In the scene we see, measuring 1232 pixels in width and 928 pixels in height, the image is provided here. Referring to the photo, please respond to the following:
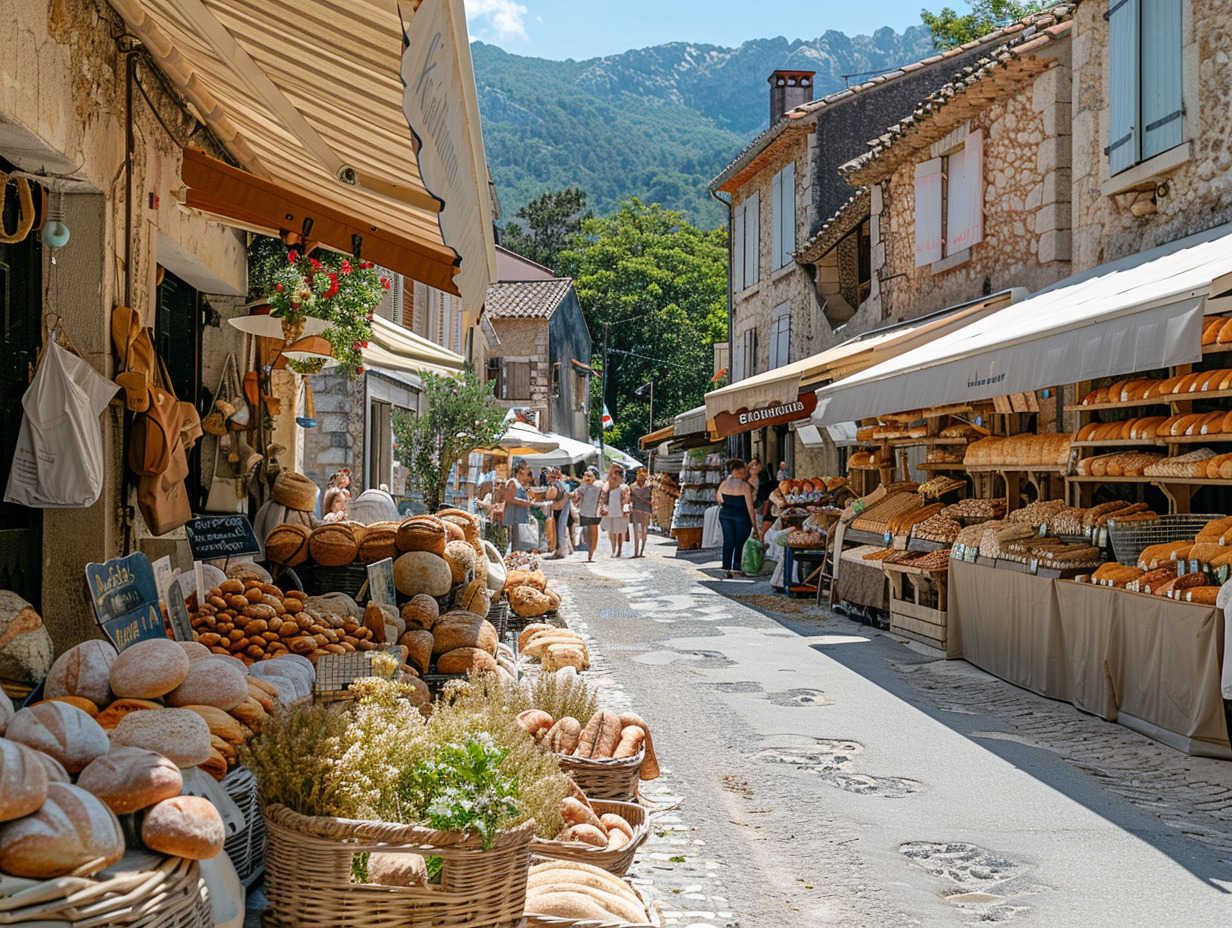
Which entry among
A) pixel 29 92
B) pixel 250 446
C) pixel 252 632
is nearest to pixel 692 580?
pixel 250 446

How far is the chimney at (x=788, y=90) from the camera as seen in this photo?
2795cm

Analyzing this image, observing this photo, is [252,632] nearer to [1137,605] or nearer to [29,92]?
[29,92]

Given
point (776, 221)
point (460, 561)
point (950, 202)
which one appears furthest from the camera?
point (776, 221)

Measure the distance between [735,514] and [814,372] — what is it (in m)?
5.08

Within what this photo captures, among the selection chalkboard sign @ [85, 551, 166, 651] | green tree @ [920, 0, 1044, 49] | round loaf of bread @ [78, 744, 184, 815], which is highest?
green tree @ [920, 0, 1044, 49]

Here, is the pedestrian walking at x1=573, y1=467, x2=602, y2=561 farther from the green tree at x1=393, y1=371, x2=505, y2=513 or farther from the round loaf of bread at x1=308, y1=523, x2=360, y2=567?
the round loaf of bread at x1=308, y1=523, x2=360, y2=567

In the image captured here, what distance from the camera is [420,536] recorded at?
22.5 ft

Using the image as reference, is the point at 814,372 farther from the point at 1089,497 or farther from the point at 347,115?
the point at 347,115

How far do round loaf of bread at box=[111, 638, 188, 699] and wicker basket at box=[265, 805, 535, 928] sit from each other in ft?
2.74

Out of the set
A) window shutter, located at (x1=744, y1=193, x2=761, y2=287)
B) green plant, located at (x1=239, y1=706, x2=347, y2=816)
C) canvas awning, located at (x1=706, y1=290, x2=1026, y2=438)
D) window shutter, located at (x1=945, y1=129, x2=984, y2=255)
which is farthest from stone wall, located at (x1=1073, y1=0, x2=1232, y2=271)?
window shutter, located at (x1=744, y1=193, x2=761, y2=287)

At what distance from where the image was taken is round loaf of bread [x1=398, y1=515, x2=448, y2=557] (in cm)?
686

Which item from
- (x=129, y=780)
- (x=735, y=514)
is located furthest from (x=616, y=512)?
(x=129, y=780)

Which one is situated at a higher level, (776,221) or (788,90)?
(788,90)

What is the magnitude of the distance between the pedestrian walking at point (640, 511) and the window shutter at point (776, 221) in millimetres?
5165
